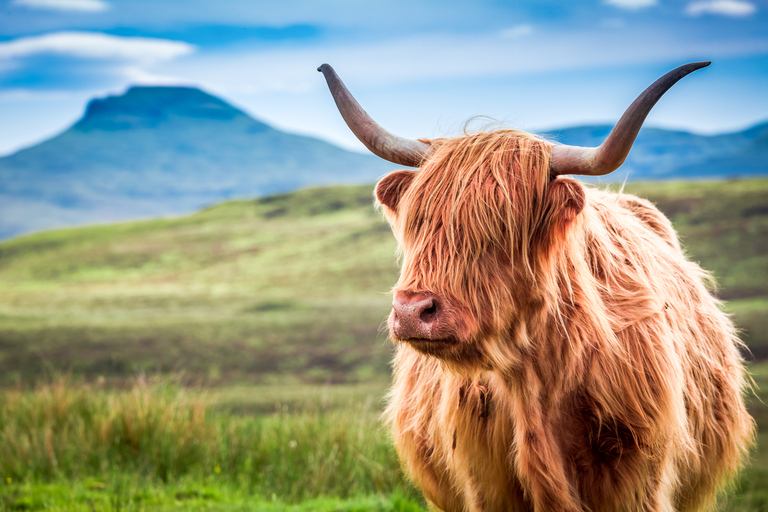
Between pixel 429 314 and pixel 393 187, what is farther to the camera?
pixel 393 187

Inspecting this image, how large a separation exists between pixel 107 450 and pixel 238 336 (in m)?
8.62

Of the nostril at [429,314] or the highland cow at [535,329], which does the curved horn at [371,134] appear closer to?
the highland cow at [535,329]

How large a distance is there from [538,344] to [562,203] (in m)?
0.59

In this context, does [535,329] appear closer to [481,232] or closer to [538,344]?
[538,344]

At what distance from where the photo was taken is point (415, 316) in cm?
201

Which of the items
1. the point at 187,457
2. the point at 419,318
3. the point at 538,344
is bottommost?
the point at 187,457

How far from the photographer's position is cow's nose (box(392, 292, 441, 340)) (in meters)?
2.01

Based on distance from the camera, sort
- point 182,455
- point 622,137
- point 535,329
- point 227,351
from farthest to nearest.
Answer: point 227,351 < point 182,455 < point 535,329 < point 622,137

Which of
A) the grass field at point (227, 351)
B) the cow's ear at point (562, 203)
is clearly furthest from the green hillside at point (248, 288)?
the cow's ear at point (562, 203)

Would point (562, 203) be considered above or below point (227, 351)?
above

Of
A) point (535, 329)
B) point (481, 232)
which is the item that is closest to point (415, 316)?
point (481, 232)

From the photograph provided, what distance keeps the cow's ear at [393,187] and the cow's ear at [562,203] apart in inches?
24.2

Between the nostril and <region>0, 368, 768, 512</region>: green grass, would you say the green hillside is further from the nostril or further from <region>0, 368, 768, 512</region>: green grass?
the nostril

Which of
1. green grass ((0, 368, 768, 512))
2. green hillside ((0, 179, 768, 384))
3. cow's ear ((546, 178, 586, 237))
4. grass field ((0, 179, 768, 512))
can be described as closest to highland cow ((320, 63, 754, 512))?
cow's ear ((546, 178, 586, 237))
